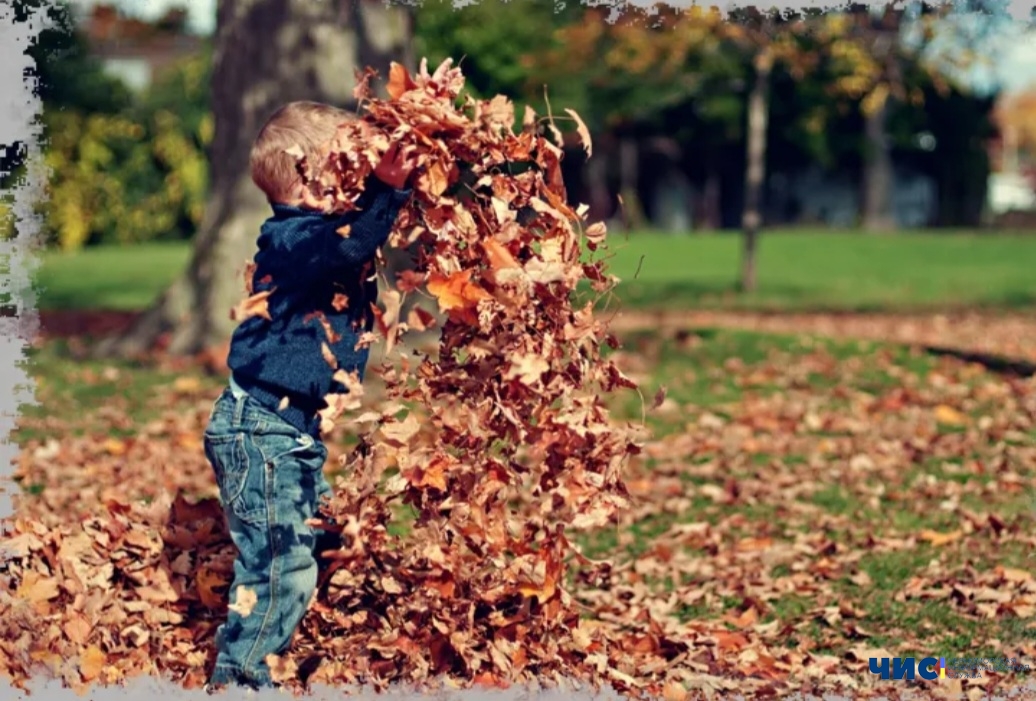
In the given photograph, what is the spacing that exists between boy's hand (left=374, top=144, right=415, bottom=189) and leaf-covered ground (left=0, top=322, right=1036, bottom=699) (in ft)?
2.90

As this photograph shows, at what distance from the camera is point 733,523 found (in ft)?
22.3

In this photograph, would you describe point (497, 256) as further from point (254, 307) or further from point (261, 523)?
point (261, 523)

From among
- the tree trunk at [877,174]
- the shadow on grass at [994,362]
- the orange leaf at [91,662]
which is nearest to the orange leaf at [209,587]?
the orange leaf at [91,662]

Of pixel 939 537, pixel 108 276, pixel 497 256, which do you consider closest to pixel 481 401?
pixel 497 256

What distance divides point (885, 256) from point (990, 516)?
23355mm

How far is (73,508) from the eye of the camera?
681cm

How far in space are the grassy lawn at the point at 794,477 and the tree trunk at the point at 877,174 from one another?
33940mm

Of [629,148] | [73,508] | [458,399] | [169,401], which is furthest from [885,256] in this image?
[458,399]

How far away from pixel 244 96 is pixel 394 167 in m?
7.82

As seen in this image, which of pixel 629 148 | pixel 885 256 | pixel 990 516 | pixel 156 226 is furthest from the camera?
pixel 629 148

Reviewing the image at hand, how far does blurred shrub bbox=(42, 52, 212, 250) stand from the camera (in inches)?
1353

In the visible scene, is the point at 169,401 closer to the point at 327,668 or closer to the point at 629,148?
the point at 327,668

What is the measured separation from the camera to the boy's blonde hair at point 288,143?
4.01 metres

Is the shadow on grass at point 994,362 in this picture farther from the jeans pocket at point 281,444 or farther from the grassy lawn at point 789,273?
the jeans pocket at point 281,444
